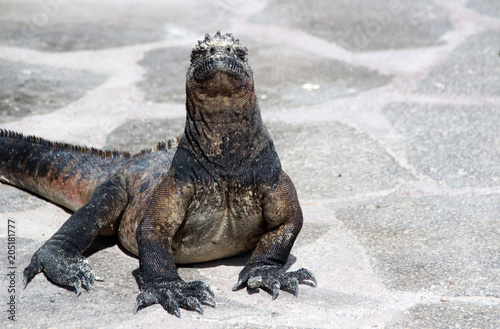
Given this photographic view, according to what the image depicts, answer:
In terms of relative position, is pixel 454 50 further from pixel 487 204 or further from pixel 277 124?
pixel 487 204

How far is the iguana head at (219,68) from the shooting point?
3.70 metres

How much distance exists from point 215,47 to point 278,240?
4.27 ft

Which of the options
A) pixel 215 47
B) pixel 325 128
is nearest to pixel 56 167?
pixel 215 47

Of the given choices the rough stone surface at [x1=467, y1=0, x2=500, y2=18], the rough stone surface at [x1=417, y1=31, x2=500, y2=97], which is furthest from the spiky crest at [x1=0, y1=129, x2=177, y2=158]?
Answer: the rough stone surface at [x1=467, y1=0, x2=500, y2=18]

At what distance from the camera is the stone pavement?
11.9 feet

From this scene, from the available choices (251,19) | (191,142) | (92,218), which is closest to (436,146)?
(191,142)

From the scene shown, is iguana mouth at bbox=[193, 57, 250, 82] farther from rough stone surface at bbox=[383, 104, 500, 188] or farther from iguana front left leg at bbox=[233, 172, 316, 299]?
rough stone surface at bbox=[383, 104, 500, 188]

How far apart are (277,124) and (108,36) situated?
3.90 meters

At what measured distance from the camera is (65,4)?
11195 millimetres

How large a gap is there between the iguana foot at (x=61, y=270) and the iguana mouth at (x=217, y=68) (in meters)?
1.43

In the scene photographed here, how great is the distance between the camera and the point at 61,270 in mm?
3854

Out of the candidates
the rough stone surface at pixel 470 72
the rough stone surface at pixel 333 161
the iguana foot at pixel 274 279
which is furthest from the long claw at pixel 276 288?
the rough stone surface at pixel 470 72

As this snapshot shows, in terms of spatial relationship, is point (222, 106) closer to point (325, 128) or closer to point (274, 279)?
point (274, 279)

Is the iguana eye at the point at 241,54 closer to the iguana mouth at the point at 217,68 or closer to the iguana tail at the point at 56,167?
the iguana mouth at the point at 217,68
